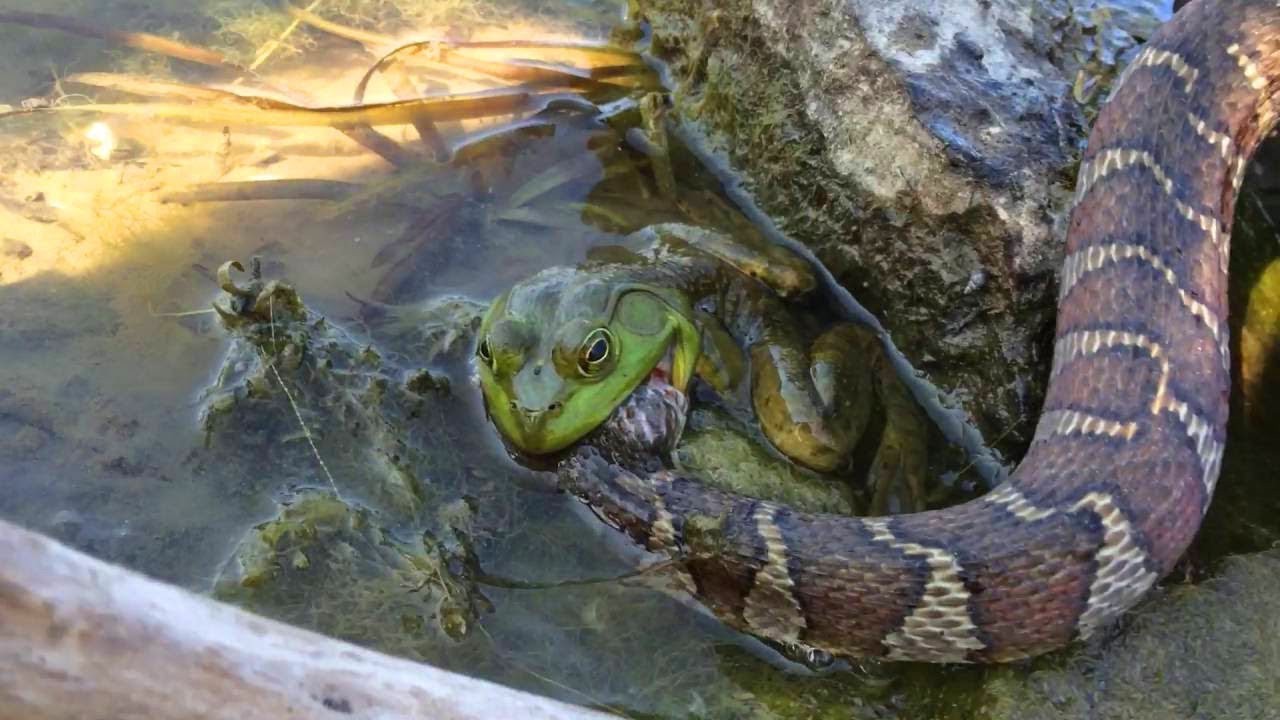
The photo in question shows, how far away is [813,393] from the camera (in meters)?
4.43

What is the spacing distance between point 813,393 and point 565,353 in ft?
3.78

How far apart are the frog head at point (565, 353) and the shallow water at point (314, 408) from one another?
50 cm

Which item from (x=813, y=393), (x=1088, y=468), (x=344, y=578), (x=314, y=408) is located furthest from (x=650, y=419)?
(x=1088, y=468)

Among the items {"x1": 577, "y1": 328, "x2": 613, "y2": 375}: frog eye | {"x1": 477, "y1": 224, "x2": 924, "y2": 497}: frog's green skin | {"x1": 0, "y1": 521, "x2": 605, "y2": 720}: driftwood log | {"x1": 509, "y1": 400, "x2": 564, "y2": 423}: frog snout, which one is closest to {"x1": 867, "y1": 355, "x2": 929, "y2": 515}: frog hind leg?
{"x1": 477, "y1": 224, "x2": 924, "y2": 497}: frog's green skin

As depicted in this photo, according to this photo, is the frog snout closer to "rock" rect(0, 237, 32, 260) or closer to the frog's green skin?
the frog's green skin

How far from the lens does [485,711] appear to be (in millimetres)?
2465

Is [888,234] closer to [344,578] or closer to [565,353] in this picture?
[565,353]

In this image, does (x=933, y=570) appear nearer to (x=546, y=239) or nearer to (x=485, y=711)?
(x=485, y=711)

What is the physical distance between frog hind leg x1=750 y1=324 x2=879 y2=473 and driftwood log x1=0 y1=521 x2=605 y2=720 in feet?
7.54

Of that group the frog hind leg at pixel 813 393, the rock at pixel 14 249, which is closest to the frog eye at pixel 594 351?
the frog hind leg at pixel 813 393

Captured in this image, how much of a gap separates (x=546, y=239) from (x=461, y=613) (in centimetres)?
218

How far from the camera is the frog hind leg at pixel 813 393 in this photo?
4348 mm

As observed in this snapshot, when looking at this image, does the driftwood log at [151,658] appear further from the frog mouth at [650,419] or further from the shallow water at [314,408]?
the frog mouth at [650,419]

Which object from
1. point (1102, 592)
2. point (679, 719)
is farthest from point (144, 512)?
point (1102, 592)
